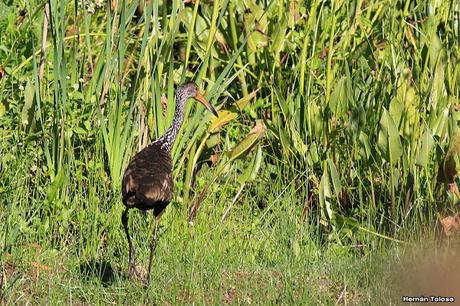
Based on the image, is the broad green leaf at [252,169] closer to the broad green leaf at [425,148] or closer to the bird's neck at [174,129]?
the bird's neck at [174,129]

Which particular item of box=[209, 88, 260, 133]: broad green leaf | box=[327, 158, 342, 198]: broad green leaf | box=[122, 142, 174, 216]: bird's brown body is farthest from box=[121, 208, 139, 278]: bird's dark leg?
box=[327, 158, 342, 198]: broad green leaf

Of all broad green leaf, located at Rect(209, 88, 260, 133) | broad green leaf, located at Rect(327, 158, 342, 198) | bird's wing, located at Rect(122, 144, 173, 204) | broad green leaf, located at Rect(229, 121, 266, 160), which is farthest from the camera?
broad green leaf, located at Rect(209, 88, 260, 133)

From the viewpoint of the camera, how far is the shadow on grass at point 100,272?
20.0 ft

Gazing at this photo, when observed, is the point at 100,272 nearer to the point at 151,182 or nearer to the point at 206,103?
the point at 151,182

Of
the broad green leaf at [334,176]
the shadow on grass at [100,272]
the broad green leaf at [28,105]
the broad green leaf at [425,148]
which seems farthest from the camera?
the broad green leaf at [28,105]

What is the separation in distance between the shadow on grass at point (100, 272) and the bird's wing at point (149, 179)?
0.53 m

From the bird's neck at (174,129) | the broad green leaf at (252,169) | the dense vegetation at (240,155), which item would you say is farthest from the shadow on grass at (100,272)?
the broad green leaf at (252,169)

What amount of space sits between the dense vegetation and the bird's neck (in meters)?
0.18

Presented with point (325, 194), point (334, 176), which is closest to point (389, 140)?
point (334, 176)

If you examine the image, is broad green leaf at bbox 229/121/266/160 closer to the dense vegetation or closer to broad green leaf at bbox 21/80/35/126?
the dense vegetation

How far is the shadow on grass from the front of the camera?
6.08 metres

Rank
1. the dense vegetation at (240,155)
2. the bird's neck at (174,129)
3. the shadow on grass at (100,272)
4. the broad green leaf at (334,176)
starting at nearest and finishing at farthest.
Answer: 1. the shadow on grass at (100,272)
2. the dense vegetation at (240,155)
3. the bird's neck at (174,129)
4. the broad green leaf at (334,176)

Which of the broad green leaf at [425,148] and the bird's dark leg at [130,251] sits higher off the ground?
the broad green leaf at [425,148]

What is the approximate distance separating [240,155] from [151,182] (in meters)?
1.51
